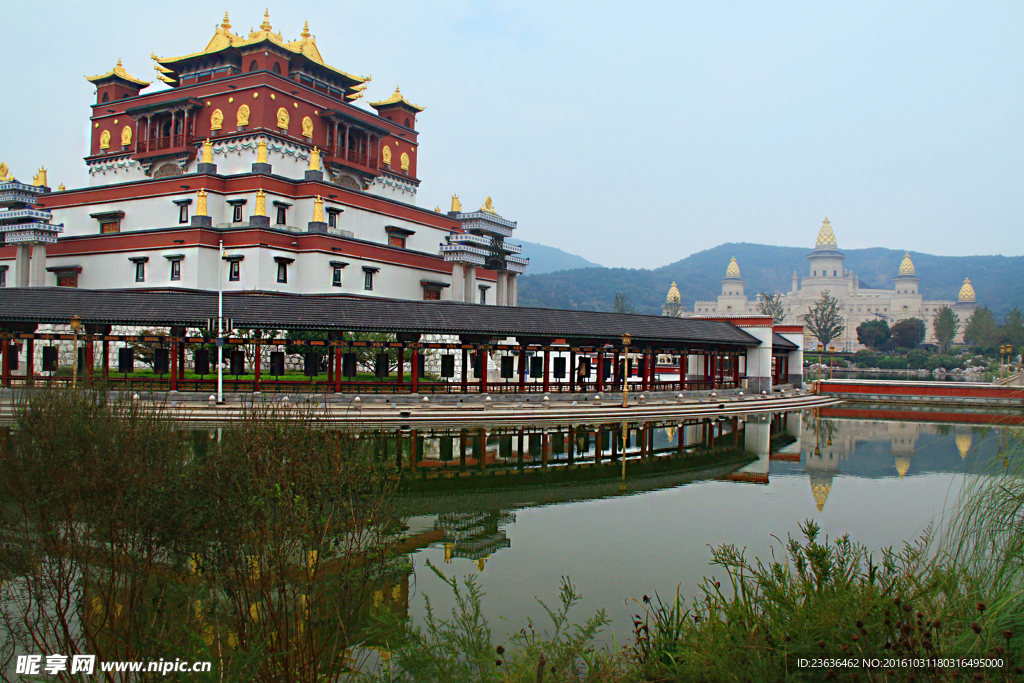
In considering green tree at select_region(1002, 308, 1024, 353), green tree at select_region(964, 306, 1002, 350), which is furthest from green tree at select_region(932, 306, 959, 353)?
green tree at select_region(1002, 308, 1024, 353)

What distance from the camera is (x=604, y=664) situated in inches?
275

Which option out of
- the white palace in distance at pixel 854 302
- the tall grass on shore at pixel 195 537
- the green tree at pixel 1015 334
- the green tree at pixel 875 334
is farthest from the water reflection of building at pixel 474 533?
the white palace in distance at pixel 854 302

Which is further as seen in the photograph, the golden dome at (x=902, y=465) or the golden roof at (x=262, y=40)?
the golden roof at (x=262, y=40)

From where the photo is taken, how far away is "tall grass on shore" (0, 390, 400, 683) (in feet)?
19.5

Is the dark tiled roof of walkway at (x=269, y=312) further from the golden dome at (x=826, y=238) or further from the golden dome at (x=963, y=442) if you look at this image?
the golden dome at (x=826, y=238)

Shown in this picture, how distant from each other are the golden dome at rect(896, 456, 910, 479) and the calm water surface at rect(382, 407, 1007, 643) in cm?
9

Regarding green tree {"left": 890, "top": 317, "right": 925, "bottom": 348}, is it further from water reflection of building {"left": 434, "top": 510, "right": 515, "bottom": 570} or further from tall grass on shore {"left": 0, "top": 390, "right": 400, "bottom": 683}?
tall grass on shore {"left": 0, "top": 390, "right": 400, "bottom": 683}

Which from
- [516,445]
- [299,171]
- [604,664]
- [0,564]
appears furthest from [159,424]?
[299,171]

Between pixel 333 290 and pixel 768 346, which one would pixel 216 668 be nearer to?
pixel 333 290

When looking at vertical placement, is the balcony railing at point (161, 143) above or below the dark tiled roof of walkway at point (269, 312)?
above

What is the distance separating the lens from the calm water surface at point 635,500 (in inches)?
435

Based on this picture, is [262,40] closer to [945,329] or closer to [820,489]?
[820,489]

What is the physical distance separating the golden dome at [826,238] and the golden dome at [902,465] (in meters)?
161

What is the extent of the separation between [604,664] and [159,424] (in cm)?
579
